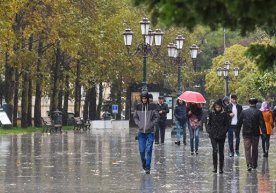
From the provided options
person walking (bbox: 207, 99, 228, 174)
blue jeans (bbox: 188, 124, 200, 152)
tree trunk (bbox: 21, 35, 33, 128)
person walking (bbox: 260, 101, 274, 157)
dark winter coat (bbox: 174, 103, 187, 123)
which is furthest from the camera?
tree trunk (bbox: 21, 35, 33, 128)

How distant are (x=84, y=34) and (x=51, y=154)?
1055 inches

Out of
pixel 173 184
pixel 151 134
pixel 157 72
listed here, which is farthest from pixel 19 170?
pixel 157 72

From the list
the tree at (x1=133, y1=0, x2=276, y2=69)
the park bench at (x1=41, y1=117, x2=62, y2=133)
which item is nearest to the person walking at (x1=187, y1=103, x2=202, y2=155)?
the tree at (x1=133, y1=0, x2=276, y2=69)

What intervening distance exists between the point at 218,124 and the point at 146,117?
1553 millimetres

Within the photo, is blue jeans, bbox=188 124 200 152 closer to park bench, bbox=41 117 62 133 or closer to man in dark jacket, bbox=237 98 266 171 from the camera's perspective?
man in dark jacket, bbox=237 98 266 171

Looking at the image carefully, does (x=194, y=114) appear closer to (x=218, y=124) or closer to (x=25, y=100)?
(x=218, y=124)

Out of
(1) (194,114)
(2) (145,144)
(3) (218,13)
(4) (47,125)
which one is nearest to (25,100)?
(4) (47,125)

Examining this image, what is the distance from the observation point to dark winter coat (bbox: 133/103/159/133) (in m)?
19.1

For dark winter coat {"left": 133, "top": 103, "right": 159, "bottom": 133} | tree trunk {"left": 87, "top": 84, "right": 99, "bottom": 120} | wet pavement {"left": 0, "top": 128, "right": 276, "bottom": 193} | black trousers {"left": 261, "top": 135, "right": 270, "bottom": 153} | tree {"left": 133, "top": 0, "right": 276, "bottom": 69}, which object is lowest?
wet pavement {"left": 0, "top": 128, "right": 276, "bottom": 193}

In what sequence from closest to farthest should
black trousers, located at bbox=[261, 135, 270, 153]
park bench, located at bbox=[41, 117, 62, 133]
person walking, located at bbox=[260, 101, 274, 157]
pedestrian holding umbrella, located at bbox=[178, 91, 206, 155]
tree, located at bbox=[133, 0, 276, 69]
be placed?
tree, located at bbox=[133, 0, 276, 69] < person walking, located at bbox=[260, 101, 274, 157] < black trousers, located at bbox=[261, 135, 270, 153] < pedestrian holding umbrella, located at bbox=[178, 91, 206, 155] < park bench, located at bbox=[41, 117, 62, 133]

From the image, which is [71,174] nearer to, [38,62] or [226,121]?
[226,121]

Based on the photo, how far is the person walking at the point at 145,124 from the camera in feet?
62.8

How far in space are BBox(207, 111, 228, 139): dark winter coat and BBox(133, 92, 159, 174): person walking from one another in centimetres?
123

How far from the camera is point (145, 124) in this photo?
19141mm
